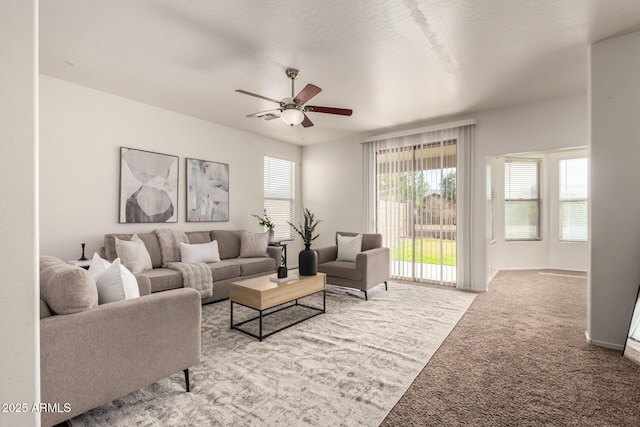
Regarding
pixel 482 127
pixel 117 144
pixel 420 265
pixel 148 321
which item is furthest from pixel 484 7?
pixel 117 144

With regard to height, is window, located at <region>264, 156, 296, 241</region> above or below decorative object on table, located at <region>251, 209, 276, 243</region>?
above

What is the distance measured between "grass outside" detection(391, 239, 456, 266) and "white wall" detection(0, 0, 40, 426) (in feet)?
16.4

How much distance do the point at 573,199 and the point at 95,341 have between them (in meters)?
7.85

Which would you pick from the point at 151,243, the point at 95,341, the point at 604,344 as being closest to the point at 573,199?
the point at 604,344

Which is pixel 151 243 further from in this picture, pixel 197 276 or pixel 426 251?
pixel 426 251

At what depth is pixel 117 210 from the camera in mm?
4023

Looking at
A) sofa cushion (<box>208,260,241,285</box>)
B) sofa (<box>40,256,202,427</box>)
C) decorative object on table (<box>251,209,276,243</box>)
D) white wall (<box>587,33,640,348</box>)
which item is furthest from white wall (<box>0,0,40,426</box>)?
decorative object on table (<box>251,209,276,243</box>)

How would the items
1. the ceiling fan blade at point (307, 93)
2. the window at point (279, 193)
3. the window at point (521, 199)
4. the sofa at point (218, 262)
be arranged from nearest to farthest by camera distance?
the ceiling fan blade at point (307, 93), the sofa at point (218, 262), the window at point (279, 193), the window at point (521, 199)

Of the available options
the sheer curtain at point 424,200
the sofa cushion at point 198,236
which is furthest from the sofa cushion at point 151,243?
the sheer curtain at point 424,200

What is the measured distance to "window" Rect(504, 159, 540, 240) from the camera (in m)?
6.46

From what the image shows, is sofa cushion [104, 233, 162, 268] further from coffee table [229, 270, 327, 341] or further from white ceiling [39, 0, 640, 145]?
white ceiling [39, 0, 640, 145]

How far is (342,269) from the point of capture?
4301 millimetres

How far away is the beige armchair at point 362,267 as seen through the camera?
4141 millimetres

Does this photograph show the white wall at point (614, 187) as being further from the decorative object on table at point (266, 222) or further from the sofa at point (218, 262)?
the decorative object on table at point (266, 222)
